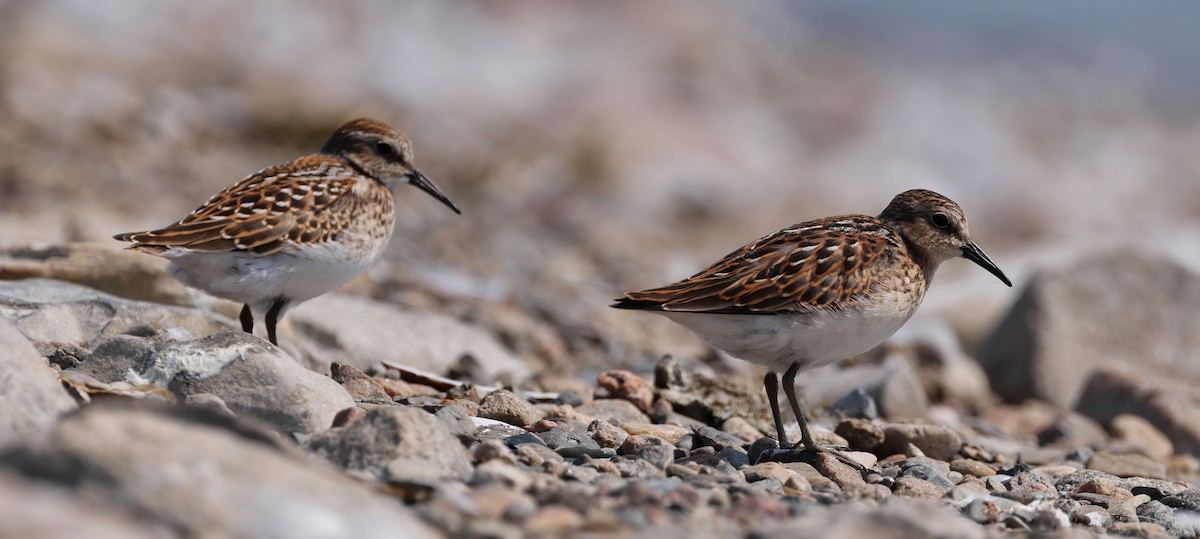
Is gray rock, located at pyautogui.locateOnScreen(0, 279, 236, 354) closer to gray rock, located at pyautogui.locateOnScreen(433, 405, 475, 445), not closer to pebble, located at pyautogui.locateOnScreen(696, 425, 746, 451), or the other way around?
gray rock, located at pyautogui.locateOnScreen(433, 405, 475, 445)

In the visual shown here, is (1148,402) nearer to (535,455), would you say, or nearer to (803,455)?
(803,455)

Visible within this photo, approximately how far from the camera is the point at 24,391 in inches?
180

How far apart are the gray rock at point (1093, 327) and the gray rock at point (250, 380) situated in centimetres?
703

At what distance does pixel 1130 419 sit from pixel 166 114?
14.3m

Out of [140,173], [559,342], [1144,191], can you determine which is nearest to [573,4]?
[1144,191]

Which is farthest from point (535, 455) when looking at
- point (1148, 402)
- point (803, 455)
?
point (1148, 402)

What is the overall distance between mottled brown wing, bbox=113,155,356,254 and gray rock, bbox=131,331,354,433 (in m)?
1.19

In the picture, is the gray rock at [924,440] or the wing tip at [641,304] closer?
the wing tip at [641,304]

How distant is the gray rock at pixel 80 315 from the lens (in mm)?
6566

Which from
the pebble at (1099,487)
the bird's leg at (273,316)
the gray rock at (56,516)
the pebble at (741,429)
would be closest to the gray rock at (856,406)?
the pebble at (741,429)

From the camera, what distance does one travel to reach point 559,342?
34.6 feet

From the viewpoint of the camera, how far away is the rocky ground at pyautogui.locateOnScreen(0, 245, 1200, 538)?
3.66 m

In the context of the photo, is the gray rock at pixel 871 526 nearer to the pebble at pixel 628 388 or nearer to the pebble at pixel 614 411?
the pebble at pixel 614 411

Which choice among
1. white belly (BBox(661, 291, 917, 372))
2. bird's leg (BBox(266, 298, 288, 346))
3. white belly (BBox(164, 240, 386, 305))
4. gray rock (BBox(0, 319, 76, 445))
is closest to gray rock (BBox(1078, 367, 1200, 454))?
white belly (BBox(661, 291, 917, 372))
